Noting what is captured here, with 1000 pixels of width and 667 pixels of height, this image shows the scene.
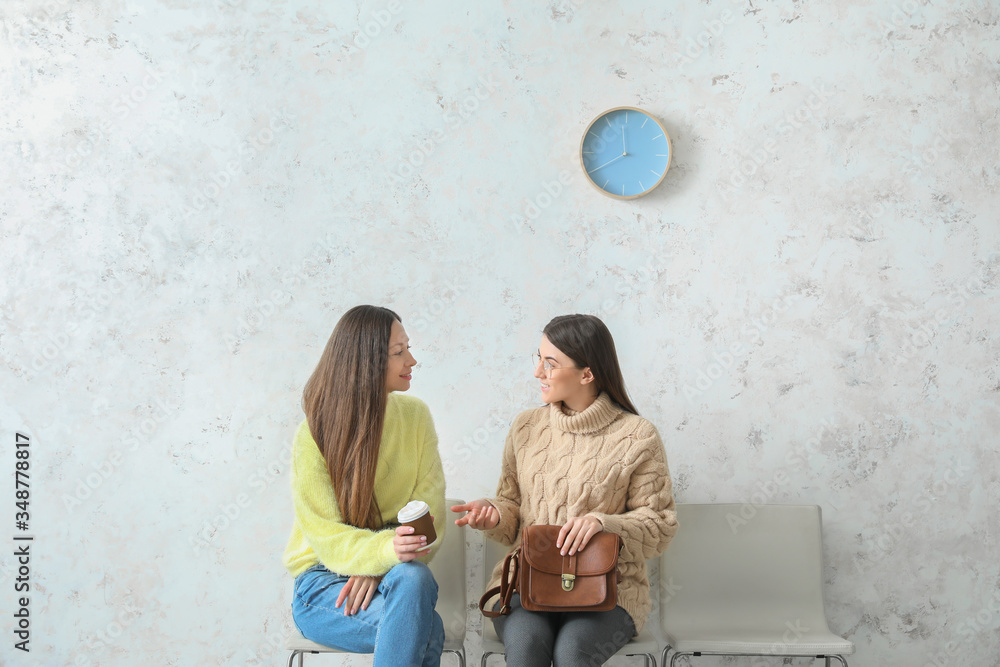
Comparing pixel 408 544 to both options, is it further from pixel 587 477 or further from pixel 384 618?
pixel 587 477

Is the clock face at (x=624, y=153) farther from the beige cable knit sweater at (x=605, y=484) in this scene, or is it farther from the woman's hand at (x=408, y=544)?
the woman's hand at (x=408, y=544)

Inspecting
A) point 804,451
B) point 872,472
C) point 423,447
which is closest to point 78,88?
point 423,447

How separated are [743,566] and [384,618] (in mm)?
1252


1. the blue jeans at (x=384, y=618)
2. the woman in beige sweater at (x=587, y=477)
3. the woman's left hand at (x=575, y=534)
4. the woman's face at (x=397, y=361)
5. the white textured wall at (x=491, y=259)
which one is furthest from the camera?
the white textured wall at (x=491, y=259)

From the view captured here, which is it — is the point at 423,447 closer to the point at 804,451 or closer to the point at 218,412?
the point at 218,412

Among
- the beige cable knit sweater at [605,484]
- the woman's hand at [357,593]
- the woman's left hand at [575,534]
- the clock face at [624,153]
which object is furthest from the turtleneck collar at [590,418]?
the clock face at [624,153]

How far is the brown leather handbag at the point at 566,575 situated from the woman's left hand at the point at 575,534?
0.6 inches

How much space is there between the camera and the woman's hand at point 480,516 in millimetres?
2150

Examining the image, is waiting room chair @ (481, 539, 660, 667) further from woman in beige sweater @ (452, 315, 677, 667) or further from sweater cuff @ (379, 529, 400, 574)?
sweater cuff @ (379, 529, 400, 574)

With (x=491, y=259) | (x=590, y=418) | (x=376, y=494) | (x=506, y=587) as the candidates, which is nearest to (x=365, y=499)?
(x=376, y=494)

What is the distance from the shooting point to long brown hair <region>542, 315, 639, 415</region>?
221 cm

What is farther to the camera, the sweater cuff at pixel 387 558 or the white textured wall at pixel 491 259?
the white textured wall at pixel 491 259

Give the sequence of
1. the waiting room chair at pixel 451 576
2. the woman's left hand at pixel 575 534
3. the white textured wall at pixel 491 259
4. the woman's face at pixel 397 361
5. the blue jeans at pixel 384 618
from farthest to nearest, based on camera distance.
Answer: the white textured wall at pixel 491 259 → the waiting room chair at pixel 451 576 → the woman's face at pixel 397 361 → the woman's left hand at pixel 575 534 → the blue jeans at pixel 384 618

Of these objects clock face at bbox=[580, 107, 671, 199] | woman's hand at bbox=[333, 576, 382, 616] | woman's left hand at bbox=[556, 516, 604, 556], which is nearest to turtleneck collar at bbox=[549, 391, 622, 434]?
woman's left hand at bbox=[556, 516, 604, 556]
